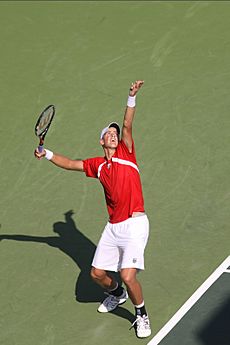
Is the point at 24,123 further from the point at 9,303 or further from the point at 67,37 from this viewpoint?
the point at 9,303

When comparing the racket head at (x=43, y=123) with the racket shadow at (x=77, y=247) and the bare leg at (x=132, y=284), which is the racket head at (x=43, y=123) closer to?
the bare leg at (x=132, y=284)

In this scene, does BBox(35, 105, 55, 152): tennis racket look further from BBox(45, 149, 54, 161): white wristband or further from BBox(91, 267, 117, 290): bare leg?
BBox(91, 267, 117, 290): bare leg

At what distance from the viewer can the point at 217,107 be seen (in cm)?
1631

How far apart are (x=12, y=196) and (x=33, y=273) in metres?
2.03

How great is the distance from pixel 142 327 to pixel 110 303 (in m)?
0.79

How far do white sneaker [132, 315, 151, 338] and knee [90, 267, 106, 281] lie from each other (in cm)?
73

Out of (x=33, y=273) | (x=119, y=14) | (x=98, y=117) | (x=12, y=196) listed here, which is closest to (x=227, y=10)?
(x=119, y=14)

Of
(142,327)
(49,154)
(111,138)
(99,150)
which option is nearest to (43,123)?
(49,154)

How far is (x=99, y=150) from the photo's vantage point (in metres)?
15.8

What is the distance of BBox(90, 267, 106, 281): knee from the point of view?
1215 cm

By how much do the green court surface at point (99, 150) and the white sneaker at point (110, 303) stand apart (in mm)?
95

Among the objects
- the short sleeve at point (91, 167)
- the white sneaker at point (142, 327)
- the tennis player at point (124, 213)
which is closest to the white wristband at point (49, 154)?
→ the tennis player at point (124, 213)

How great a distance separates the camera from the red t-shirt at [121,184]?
11969 millimetres

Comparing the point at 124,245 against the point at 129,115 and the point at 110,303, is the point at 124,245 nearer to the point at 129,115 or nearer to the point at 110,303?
the point at 110,303
